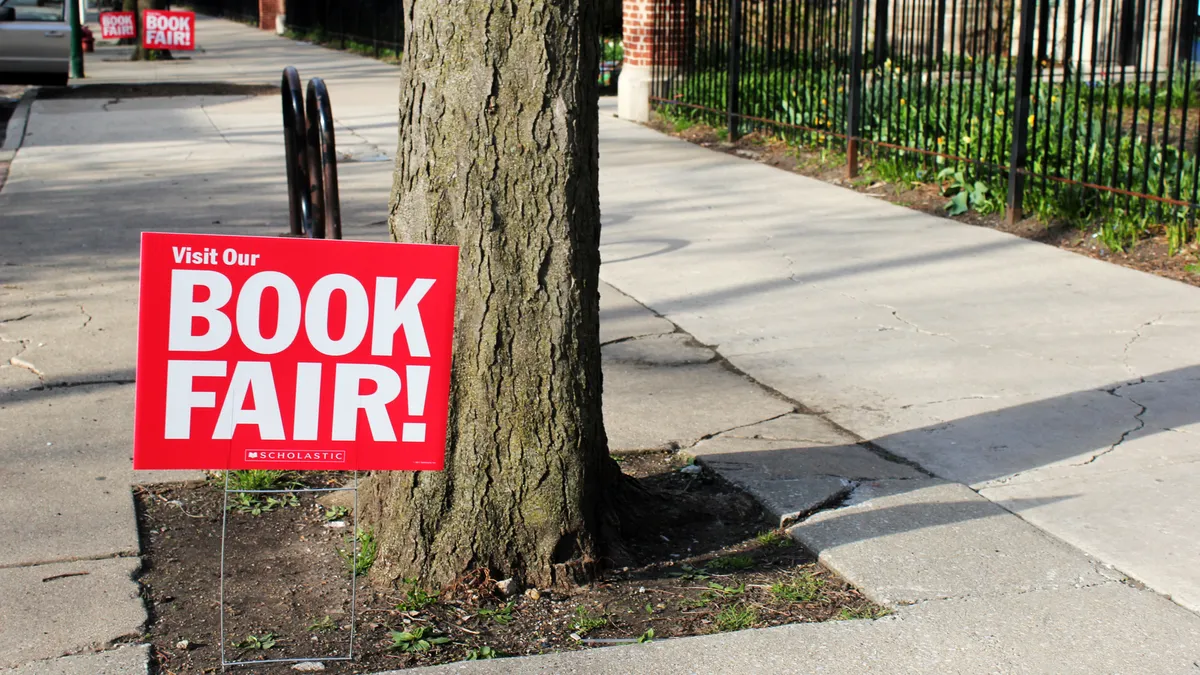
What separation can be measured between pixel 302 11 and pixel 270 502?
3257 cm

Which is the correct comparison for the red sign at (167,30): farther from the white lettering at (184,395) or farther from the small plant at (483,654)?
the small plant at (483,654)

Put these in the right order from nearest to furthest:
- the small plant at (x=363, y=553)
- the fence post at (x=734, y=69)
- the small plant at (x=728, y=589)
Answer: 1. the small plant at (x=728, y=589)
2. the small plant at (x=363, y=553)
3. the fence post at (x=734, y=69)

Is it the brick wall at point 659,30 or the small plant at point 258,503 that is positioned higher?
the brick wall at point 659,30

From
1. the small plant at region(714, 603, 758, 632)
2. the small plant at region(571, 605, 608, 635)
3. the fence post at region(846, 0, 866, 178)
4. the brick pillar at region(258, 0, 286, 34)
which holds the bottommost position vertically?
the small plant at region(571, 605, 608, 635)

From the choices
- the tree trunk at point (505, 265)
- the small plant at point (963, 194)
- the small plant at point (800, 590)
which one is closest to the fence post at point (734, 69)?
the small plant at point (963, 194)

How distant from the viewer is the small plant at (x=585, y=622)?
3.53 m

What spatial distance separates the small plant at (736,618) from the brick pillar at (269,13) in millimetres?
36776

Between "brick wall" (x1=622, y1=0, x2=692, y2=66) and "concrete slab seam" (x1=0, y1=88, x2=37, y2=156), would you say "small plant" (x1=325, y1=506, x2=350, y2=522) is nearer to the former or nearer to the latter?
"concrete slab seam" (x1=0, y1=88, x2=37, y2=156)

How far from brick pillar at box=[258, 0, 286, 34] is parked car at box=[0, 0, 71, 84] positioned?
64.0 ft

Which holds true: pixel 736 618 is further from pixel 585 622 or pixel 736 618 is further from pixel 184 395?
pixel 184 395

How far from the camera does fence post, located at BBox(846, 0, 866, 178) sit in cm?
1079

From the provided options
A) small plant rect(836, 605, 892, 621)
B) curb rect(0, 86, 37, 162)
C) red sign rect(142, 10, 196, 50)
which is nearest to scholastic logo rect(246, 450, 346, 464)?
small plant rect(836, 605, 892, 621)

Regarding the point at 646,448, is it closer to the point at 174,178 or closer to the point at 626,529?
the point at 626,529

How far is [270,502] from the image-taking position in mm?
4438
